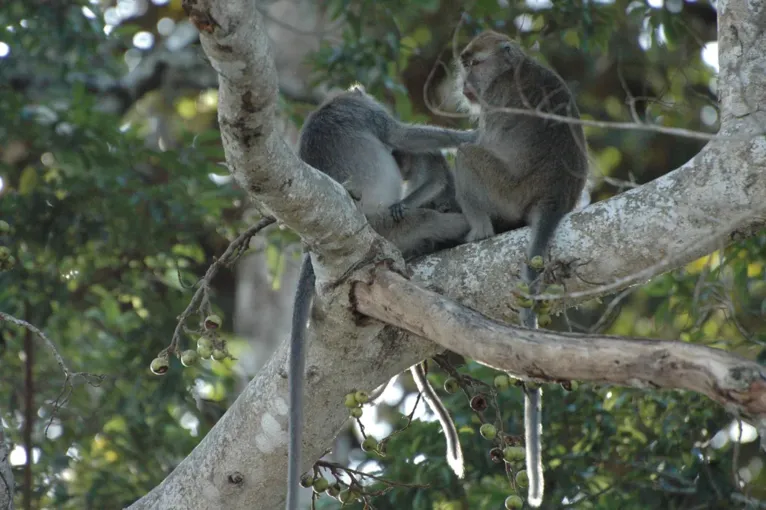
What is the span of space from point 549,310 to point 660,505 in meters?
1.75

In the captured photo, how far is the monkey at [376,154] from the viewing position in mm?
4625

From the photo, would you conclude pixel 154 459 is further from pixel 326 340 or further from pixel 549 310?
pixel 549 310

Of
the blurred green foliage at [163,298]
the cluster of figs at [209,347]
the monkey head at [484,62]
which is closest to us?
the cluster of figs at [209,347]

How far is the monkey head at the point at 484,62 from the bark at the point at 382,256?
1506mm

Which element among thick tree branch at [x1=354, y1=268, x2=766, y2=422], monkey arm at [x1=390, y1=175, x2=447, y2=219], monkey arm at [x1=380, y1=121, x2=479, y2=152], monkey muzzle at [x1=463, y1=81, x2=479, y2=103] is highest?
monkey muzzle at [x1=463, y1=81, x2=479, y2=103]

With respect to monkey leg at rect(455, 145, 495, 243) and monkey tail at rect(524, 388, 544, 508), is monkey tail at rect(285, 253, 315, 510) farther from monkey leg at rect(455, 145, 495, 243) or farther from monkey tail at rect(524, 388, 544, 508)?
monkey leg at rect(455, 145, 495, 243)

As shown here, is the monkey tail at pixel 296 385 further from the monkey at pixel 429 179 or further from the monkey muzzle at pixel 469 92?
the monkey muzzle at pixel 469 92

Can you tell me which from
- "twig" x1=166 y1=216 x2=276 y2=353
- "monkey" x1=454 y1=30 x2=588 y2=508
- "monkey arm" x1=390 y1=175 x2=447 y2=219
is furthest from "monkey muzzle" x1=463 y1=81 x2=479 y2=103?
"twig" x1=166 y1=216 x2=276 y2=353

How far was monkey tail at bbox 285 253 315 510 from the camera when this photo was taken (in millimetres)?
3291

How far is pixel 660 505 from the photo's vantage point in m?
4.72

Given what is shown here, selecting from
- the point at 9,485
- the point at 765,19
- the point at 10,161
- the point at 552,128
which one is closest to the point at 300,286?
the point at 9,485

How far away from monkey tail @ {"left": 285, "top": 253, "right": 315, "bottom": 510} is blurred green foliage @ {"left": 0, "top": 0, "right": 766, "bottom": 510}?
54.3 inches

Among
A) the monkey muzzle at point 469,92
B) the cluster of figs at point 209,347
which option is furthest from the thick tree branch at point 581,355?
the monkey muzzle at point 469,92

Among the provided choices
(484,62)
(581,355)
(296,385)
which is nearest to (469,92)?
(484,62)
